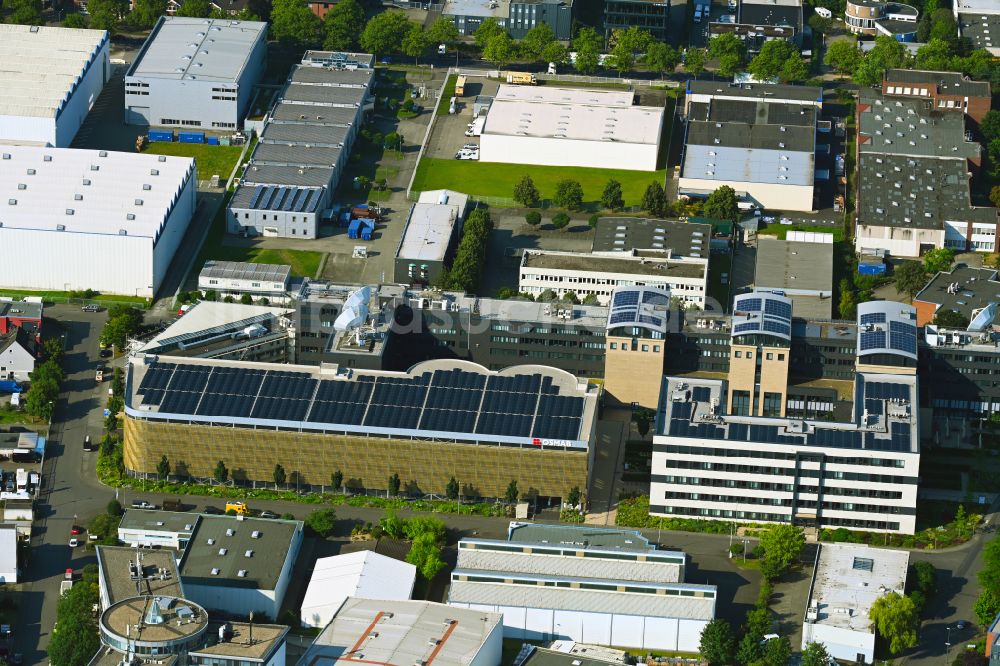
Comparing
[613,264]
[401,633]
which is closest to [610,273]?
[613,264]

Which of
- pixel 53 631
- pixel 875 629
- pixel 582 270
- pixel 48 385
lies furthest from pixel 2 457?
pixel 875 629

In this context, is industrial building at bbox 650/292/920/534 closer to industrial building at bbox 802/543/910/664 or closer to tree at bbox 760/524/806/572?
industrial building at bbox 802/543/910/664

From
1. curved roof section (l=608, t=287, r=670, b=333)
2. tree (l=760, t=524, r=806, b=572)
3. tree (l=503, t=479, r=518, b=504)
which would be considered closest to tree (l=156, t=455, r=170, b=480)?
tree (l=503, t=479, r=518, b=504)

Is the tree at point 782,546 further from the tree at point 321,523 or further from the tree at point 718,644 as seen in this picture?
the tree at point 321,523

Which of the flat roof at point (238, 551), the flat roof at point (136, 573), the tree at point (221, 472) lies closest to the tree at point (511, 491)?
the flat roof at point (238, 551)

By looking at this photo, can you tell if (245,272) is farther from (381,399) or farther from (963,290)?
(963,290)
